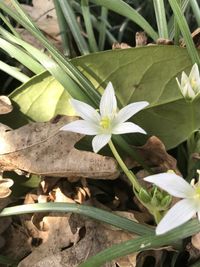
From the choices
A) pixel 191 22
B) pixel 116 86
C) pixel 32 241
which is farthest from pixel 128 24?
pixel 32 241

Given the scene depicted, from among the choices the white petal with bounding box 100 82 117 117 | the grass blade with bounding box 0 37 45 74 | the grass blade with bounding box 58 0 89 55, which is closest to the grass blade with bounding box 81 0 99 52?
the grass blade with bounding box 58 0 89 55

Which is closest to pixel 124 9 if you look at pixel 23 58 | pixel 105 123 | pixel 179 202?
pixel 23 58

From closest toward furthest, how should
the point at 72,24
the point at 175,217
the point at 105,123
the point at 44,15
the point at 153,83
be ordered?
the point at 175,217 < the point at 105,123 < the point at 153,83 < the point at 72,24 < the point at 44,15

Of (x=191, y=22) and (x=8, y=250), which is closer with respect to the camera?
(x=8, y=250)

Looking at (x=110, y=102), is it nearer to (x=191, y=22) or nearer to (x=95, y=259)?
(x=95, y=259)

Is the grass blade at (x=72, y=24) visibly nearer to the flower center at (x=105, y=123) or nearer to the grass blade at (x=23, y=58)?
the grass blade at (x=23, y=58)

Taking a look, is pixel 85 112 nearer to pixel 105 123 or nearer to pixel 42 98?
pixel 105 123

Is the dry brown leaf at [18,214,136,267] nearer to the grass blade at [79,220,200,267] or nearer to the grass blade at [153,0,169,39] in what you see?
the grass blade at [79,220,200,267]
